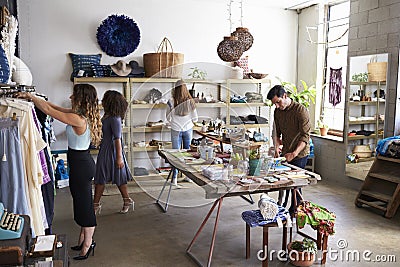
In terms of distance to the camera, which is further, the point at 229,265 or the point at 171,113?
the point at 171,113

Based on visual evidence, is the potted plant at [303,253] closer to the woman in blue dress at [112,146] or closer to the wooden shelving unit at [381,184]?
the wooden shelving unit at [381,184]

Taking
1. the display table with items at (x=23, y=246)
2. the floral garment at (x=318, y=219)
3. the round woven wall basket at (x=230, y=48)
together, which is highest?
the round woven wall basket at (x=230, y=48)

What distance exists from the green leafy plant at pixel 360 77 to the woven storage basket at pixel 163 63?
2.44 metres

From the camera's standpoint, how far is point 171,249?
341 centimetres

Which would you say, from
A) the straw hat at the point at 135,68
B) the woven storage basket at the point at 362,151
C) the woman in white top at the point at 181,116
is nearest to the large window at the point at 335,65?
the woven storage basket at the point at 362,151

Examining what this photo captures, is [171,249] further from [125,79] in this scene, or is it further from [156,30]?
[156,30]

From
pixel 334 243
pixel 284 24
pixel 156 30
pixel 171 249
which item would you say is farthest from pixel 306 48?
pixel 171 249

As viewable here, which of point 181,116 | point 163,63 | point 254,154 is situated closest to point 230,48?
point 181,116

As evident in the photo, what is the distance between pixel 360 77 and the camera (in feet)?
16.8

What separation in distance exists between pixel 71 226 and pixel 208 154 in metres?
1.62

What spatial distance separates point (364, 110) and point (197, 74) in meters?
2.58

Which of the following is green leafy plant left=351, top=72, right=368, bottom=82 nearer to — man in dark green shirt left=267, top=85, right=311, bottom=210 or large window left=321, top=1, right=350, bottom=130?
large window left=321, top=1, right=350, bottom=130

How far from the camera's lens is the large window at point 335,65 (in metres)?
6.00

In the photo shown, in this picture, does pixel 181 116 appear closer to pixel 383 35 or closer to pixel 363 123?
pixel 363 123
